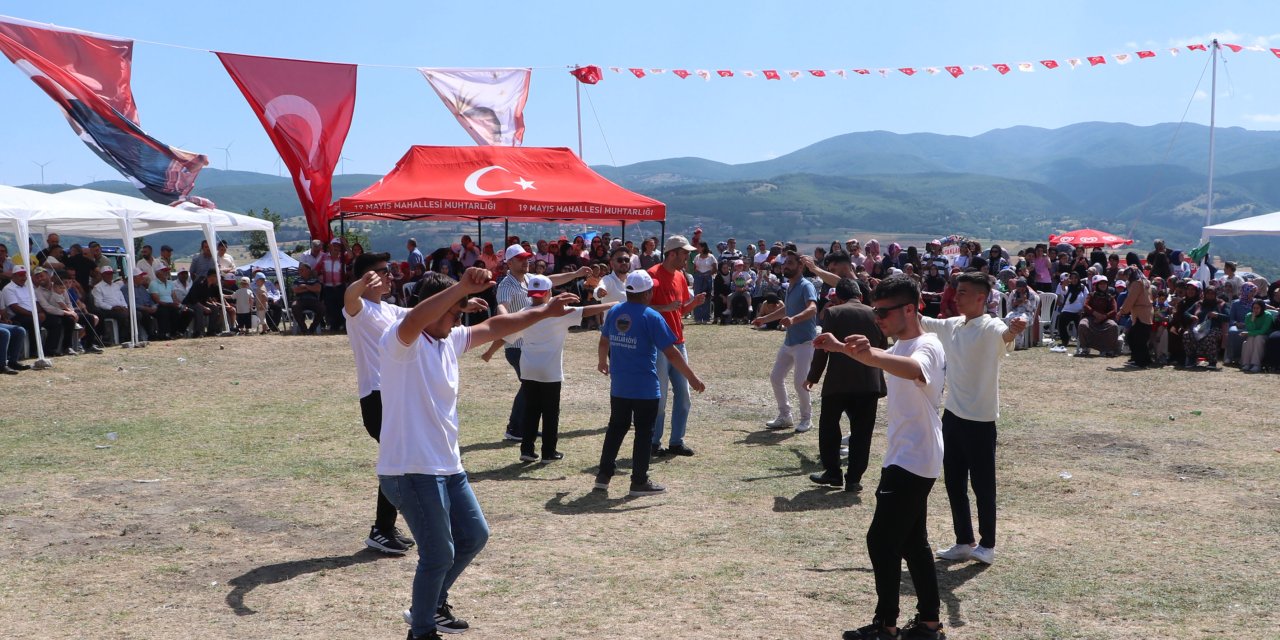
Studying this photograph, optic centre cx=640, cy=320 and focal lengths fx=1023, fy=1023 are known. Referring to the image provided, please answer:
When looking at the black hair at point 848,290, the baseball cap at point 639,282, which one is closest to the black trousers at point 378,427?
the baseball cap at point 639,282

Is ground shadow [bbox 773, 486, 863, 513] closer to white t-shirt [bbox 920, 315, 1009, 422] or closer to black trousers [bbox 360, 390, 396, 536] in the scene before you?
white t-shirt [bbox 920, 315, 1009, 422]

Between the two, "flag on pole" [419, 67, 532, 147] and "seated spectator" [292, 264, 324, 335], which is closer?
"seated spectator" [292, 264, 324, 335]

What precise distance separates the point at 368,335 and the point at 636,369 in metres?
2.32

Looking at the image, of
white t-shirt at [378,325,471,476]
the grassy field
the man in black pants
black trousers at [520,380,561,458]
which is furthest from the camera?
black trousers at [520,380,561,458]

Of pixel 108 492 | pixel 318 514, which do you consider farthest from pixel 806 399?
pixel 108 492

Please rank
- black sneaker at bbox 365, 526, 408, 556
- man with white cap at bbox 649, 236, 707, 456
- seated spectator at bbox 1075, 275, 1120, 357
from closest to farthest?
1. black sneaker at bbox 365, 526, 408, 556
2. man with white cap at bbox 649, 236, 707, 456
3. seated spectator at bbox 1075, 275, 1120, 357

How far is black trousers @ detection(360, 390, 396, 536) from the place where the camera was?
613cm

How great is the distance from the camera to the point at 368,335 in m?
6.03

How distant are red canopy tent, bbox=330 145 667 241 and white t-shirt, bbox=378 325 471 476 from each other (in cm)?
1605

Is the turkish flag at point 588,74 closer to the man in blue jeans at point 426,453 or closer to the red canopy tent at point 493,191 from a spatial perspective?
the red canopy tent at point 493,191

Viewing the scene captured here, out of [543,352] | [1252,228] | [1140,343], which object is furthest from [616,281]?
[1252,228]

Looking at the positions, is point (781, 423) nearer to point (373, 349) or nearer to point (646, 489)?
point (646, 489)

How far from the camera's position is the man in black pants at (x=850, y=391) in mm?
7785

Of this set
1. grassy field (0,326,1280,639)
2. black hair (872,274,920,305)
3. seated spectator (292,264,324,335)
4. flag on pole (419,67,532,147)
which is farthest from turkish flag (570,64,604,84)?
black hair (872,274,920,305)
